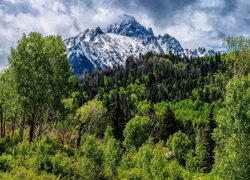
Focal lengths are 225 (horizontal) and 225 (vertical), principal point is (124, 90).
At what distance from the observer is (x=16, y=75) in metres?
26.3

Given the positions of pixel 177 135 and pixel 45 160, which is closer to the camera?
pixel 45 160

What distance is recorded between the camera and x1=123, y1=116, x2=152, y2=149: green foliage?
5475 centimetres

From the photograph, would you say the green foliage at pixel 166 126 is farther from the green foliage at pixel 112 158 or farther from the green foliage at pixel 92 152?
the green foliage at pixel 92 152

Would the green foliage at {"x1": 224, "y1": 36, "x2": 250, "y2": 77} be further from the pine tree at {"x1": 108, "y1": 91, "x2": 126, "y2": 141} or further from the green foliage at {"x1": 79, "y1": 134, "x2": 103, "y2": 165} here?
the pine tree at {"x1": 108, "y1": 91, "x2": 126, "y2": 141}

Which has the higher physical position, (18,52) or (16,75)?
(18,52)

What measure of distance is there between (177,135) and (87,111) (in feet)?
70.0

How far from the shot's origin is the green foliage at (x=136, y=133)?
5475 cm

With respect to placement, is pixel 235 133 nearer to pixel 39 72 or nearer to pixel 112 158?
pixel 112 158

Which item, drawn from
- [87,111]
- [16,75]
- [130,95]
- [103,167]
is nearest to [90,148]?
[103,167]

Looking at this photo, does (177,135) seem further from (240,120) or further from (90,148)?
(90,148)

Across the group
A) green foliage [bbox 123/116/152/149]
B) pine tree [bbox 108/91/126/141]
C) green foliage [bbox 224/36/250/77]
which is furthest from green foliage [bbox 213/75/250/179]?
pine tree [bbox 108/91/126/141]

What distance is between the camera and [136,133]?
56312 millimetres

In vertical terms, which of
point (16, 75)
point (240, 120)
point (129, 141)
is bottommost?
point (129, 141)

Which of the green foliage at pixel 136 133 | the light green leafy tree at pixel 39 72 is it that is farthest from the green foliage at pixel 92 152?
the green foliage at pixel 136 133
